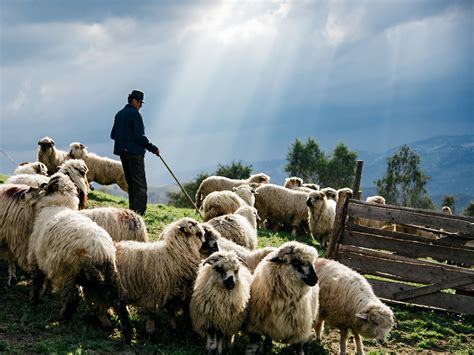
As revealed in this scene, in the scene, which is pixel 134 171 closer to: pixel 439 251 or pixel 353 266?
pixel 353 266

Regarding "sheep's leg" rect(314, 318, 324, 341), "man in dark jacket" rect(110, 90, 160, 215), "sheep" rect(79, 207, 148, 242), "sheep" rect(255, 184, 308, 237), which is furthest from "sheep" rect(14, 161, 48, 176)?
"sheep's leg" rect(314, 318, 324, 341)

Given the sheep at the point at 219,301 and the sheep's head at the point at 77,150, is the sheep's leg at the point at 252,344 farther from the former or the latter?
the sheep's head at the point at 77,150

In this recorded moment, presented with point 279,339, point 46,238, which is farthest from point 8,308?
point 279,339

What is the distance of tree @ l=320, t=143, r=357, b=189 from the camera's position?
86700 mm

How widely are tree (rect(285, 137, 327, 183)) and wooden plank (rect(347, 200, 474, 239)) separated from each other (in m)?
77.7

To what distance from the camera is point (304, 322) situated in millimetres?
7605

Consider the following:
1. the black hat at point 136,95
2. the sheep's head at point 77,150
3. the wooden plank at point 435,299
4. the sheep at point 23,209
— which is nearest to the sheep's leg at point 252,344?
the sheep at point 23,209

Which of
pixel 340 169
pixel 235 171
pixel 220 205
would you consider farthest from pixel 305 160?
pixel 220 205

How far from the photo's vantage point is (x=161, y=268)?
789 centimetres

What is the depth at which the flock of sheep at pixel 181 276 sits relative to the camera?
7.37m

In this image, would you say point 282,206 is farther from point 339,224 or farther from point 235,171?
point 235,171

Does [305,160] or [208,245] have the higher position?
[305,160]

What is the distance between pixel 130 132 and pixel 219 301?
6977mm

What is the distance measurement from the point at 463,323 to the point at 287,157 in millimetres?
79082
